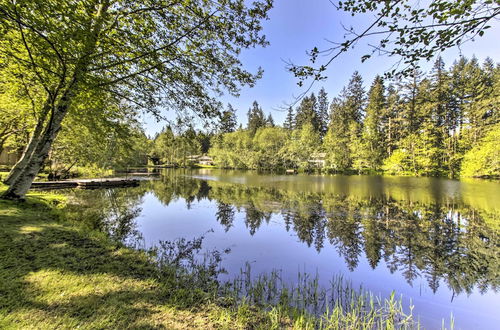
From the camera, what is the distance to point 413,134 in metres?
47.4

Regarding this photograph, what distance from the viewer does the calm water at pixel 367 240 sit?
5984 millimetres

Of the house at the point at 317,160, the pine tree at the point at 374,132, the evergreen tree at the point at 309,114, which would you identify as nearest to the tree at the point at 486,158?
the pine tree at the point at 374,132

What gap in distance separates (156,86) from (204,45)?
6.78 feet

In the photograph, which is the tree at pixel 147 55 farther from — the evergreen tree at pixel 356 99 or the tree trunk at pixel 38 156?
the evergreen tree at pixel 356 99

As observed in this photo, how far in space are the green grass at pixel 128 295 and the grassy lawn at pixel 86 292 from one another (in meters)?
0.01

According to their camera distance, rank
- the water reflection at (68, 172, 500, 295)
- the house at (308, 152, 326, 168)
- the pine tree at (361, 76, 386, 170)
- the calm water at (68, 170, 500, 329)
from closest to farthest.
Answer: the calm water at (68, 170, 500, 329)
the water reflection at (68, 172, 500, 295)
the pine tree at (361, 76, 386, 170)
the house at (308, 152, 326, 168)

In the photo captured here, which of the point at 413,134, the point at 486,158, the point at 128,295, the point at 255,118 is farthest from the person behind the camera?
the point at 255,118

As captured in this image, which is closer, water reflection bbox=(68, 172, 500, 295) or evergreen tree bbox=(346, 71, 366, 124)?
water reflection bbox=(68, 172, 500, 295)

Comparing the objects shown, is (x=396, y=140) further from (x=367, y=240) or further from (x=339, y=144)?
(x=367, y=240)

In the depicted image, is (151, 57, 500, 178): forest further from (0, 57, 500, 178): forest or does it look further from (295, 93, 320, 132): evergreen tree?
(295, 93, 320, 132): evergreen tree

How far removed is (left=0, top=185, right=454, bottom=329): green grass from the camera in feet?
10.1

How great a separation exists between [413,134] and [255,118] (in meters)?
59.1

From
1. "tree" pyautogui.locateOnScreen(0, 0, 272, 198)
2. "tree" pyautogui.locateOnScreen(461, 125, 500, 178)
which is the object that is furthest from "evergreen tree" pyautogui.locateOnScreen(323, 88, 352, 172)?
"tree" pyautogui.locateOnScreen(0, 0, 272, 198)

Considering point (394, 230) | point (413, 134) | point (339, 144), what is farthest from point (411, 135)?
point (394, 230)
